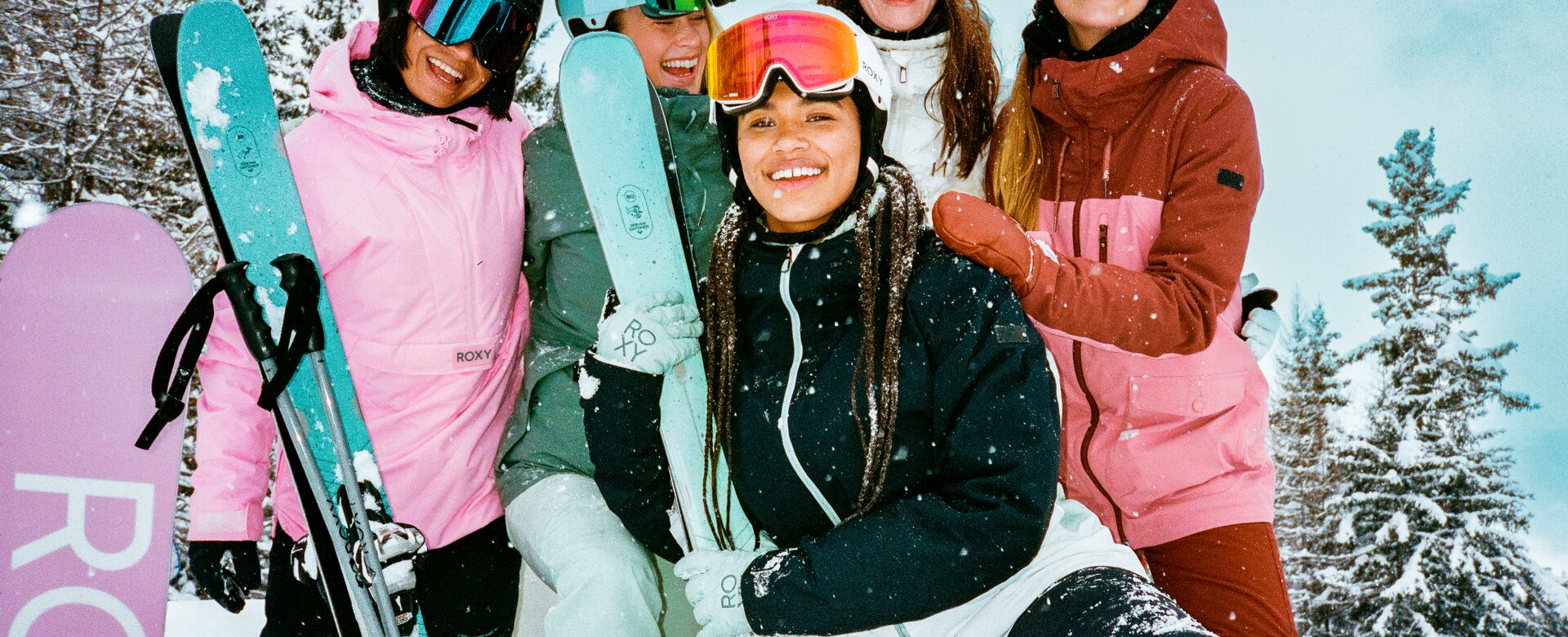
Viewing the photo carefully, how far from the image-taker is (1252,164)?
2.22m

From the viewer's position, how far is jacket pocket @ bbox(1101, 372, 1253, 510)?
90.3 inches

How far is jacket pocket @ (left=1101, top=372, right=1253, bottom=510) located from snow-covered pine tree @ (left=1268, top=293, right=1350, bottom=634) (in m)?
15.5

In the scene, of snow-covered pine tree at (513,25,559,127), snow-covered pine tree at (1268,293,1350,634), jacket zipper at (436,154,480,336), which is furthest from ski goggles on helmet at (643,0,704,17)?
snow-covered pine tree at (1268,293,1350,634)

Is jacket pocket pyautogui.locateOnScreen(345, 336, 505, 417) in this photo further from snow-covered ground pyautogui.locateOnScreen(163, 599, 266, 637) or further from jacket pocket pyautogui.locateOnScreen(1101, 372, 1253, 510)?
snow-covered ground pyautogui.locateOnScreen(163, 599, 266, 637)

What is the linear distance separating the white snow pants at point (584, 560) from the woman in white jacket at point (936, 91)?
1.29 m

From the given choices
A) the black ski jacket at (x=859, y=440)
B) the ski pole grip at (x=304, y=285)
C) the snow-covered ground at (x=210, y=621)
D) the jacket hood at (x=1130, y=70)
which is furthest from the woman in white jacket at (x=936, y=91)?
the snow-covered ground at (x=210, y=621)

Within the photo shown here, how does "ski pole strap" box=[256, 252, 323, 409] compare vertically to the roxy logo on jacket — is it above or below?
above

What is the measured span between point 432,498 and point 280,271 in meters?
0.73

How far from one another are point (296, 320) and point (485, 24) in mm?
905

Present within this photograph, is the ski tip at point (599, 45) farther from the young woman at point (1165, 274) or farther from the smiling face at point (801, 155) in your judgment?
the young woman at point (1165, 274)

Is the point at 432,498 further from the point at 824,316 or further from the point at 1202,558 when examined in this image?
the point at 1202,558

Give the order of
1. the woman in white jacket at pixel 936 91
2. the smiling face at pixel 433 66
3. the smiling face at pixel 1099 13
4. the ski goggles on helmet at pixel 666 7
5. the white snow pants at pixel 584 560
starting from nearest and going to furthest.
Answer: the white snow pants at pixel 584 560
the smiling face at pixel 1099 13
the smiling face at pixel 433 66
the woman in white jacket at pixel 936 91
the ski goggles on helmet at pixel 666 7

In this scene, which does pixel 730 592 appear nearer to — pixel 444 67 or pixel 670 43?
pixel 444 67

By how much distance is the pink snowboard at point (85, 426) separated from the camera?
2357mm
